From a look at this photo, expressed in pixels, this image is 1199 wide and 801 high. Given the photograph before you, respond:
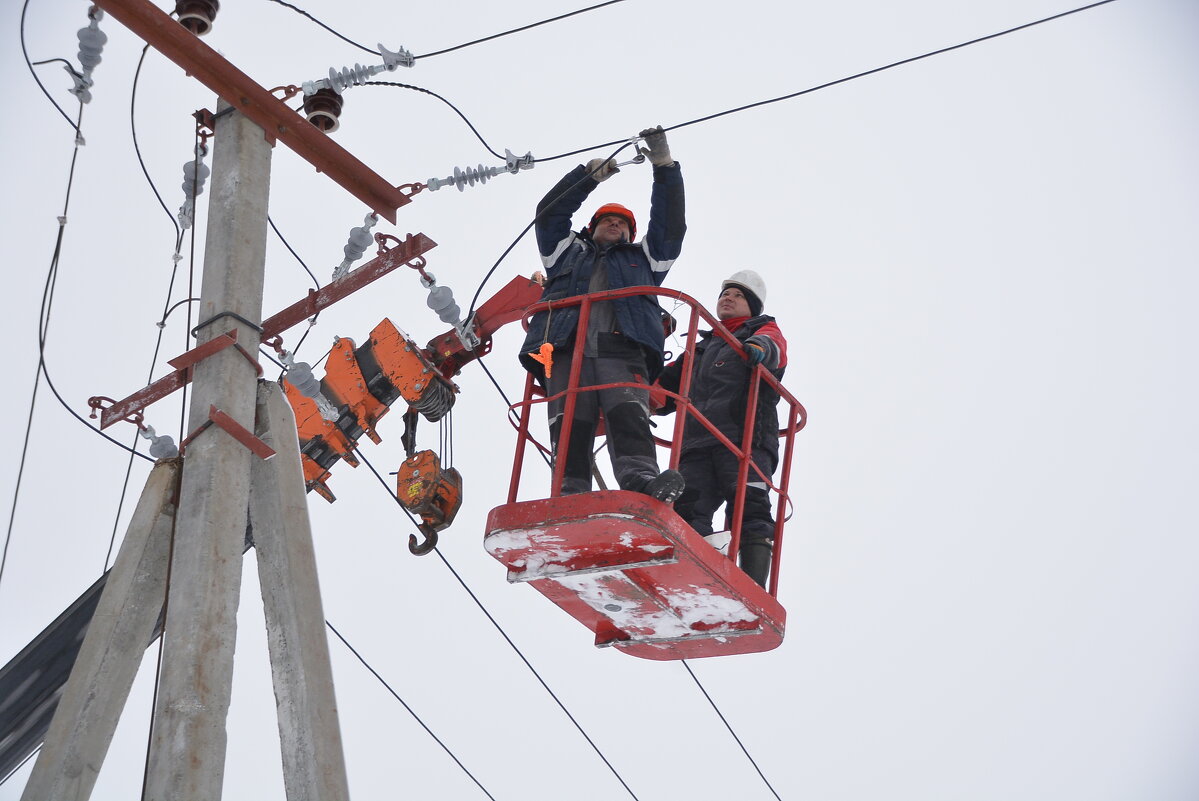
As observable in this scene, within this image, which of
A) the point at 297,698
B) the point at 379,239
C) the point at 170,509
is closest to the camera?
the point at 297,698

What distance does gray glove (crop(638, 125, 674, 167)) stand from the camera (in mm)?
7621

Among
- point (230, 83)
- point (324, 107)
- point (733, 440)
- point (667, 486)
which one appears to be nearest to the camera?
point (230, 83)

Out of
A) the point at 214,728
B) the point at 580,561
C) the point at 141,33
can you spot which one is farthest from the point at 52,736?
the point at 141,33

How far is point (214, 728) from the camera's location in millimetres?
5547

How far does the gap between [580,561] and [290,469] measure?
1883mm

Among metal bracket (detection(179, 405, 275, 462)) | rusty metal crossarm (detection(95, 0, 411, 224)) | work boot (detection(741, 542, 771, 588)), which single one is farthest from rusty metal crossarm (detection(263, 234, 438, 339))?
work boot (detection(741, 542, 771, 588))

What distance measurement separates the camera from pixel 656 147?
769 centimetres

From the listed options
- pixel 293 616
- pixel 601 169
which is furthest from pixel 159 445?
pixel 601 169

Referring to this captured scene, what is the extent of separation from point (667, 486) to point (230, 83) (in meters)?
2.88

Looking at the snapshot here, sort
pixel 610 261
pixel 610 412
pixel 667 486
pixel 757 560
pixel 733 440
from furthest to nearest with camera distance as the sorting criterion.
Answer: pixel 733 440
pixel 757 560
pixel 610 261
pixel 610 412
pixel 667 486

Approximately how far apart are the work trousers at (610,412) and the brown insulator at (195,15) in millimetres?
2481

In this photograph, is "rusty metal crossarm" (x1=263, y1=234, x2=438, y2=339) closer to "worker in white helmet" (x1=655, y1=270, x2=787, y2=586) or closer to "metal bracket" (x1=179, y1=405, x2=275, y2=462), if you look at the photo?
"metal bracket" (x1=179, y1=405, x2=275, y2=462)

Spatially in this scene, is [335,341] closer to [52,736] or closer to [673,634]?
[673,634]

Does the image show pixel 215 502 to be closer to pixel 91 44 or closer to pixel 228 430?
pixel 228 430
